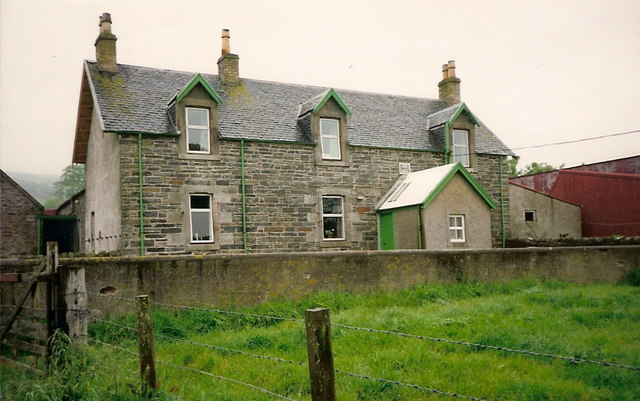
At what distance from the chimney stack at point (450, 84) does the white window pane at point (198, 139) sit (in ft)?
41.8

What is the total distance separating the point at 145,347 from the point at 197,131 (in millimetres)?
13808

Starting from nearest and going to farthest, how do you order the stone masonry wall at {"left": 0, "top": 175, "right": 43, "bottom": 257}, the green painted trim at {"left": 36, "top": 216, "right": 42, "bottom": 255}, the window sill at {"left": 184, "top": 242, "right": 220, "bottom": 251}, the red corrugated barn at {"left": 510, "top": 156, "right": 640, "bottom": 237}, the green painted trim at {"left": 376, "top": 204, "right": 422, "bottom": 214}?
the window sill at {"left": 184, "top": 242, "right": 220, "bottom": 251}, the green painted trim at {"left": 376, "top": 204, "right": 422, "bottom": 214}, the red corrugated barn at {"left": 510, "top": 156, "right": 640, "bottom": 237}, the stone masonry wall at {"left": 0, "top": 175, "right": 43, "bottom": 257}, the green painted trim at {"left": 36, "top": 216, "right": 42, "bottom": 255}

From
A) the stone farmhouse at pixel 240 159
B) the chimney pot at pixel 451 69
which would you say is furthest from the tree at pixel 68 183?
the chimney pot at pixel 451 69

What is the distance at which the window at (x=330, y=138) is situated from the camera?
69.2ft

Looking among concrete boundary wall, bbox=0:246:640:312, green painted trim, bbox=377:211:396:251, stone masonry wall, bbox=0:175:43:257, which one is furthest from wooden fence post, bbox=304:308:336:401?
stone masonry wall, bbox=0:175:43:257

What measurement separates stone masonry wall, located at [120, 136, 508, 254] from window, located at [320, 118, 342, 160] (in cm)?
56

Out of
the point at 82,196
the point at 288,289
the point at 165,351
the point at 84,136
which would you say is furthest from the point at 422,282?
the point at 82,196

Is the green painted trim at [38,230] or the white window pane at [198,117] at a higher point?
the white window pane at [198,117]

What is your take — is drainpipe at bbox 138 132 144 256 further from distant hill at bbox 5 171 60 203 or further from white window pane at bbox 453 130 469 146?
distant hill at bbox 5 171 60 203

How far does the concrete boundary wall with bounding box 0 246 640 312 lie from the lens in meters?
10.1

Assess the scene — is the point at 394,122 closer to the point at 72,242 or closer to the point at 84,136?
the point at 84,136

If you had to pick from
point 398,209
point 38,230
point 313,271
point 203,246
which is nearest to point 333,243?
point 398,209

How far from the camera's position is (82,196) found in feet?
83.2

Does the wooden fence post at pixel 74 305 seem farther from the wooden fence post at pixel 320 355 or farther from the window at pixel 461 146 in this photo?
the window at pixel 461 146
